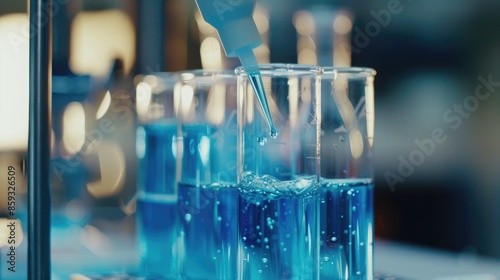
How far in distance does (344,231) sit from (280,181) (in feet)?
0.37

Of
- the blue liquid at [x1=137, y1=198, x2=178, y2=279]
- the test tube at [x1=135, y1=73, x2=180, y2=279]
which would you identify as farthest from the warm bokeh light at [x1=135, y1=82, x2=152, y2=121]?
the blue liquid at [x1=137, y1=198, x2=178, y2=279]

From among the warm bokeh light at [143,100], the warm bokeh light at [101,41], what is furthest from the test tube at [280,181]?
the warm bokeh light at [101,41]

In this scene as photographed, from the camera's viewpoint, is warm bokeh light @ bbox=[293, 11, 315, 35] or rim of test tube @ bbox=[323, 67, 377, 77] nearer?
rim of test tube @ bbox=[323, 67, 377, 77]

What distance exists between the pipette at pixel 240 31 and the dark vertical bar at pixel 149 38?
3.25ft

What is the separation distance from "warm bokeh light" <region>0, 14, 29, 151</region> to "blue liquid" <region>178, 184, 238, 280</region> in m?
0.19

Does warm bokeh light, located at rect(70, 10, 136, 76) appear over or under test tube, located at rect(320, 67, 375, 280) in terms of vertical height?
over

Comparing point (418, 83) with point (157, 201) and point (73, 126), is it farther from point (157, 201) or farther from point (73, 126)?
point (157, 201)

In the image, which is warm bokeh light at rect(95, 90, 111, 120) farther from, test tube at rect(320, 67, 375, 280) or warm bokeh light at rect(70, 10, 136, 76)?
test tube at rect(320, 67, 375, 280)

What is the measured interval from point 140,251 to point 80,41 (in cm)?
78

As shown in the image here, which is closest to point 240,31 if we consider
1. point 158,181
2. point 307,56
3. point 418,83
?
point 158,181

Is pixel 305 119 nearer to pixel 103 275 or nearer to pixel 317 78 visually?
pixel 317 78

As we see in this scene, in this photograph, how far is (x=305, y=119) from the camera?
67 centimetres

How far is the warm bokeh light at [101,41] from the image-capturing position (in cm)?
152

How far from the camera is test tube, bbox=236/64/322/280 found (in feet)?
2.15
